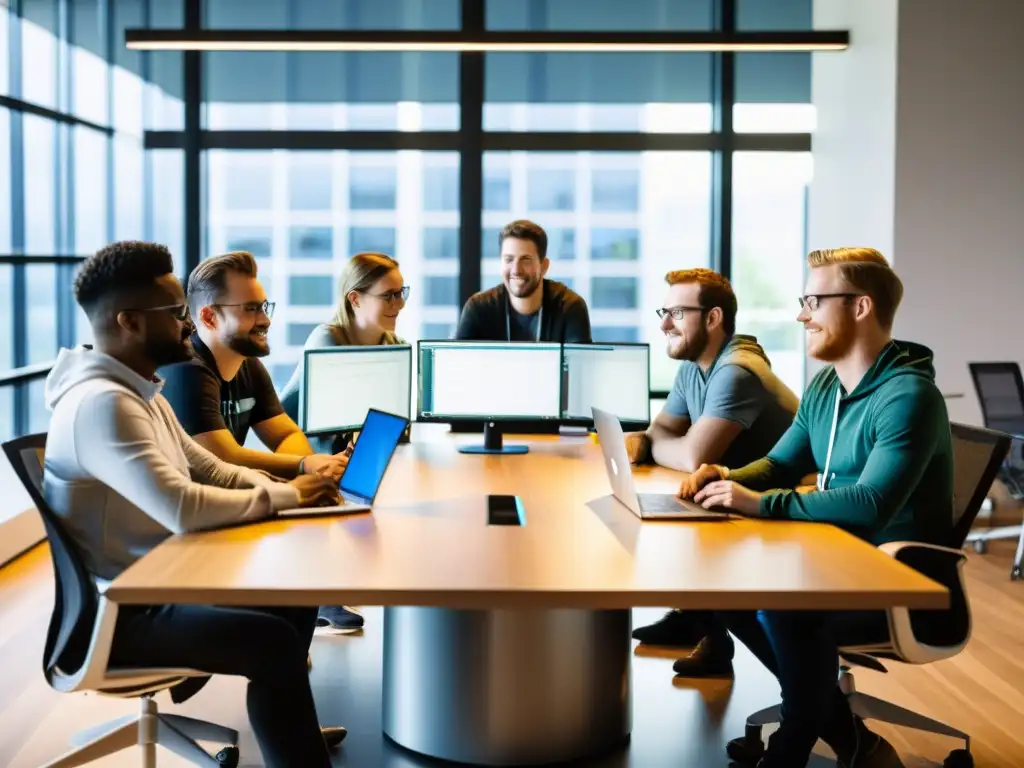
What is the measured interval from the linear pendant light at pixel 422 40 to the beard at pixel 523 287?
2.02 metres

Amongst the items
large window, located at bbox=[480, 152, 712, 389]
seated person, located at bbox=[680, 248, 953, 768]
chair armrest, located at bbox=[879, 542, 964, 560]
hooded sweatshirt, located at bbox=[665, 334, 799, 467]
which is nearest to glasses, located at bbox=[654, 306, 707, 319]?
hooded sweatshirt, located at bbox=[665, 334, 799, 467]

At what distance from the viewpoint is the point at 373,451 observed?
310 centimetres

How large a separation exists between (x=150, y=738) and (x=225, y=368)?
1.16 meters

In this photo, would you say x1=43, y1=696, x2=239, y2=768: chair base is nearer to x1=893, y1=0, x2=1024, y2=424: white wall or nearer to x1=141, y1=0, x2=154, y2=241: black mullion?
x1=893, y1=0, x2=1024, y2=424: white wall

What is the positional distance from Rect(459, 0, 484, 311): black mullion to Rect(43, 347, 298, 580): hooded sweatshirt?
534 centimetres

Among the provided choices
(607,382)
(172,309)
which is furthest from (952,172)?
(172,309)

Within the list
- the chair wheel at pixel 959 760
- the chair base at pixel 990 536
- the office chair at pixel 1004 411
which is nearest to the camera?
the chair wheel at pixel 959 760

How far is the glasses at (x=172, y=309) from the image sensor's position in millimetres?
2691

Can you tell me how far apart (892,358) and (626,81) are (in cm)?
533

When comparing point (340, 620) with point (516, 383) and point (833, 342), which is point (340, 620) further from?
point (833, 342)

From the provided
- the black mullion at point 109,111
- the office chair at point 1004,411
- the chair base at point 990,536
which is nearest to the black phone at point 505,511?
the office chair at point 1004,411

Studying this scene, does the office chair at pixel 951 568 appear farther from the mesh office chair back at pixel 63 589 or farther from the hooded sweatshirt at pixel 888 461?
the mesh office chair back at pixel 63 589

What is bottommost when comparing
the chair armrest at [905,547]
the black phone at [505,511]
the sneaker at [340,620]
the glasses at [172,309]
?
the sneaker at [340,620]

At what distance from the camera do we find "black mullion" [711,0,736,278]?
789cm
